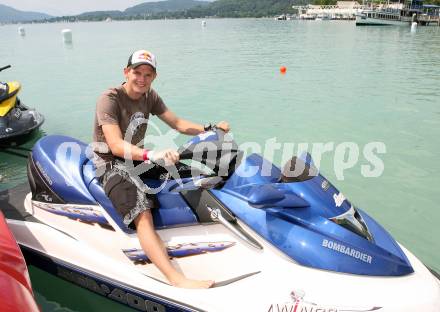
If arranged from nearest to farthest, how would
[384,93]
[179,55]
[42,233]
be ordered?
[42,233]
[384,93]
[179,55]

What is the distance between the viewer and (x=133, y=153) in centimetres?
253

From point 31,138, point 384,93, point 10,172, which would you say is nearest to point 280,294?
point 10,172

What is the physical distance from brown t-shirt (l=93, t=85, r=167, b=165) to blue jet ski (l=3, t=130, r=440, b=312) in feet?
1.07

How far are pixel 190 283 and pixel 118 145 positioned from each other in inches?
36.7

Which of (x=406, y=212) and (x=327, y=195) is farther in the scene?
(x=406, y=212)

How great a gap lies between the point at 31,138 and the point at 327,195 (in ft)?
16.7

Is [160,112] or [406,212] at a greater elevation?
[160,112]

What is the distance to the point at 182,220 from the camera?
8.32 ft

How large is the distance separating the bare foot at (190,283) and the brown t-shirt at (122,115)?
3.09 feet

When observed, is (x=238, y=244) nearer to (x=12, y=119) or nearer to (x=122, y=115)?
(x=122, y=115)

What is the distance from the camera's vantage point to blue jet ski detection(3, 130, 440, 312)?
7.27ft

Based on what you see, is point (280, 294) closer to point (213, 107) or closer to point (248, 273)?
point (248, 273)

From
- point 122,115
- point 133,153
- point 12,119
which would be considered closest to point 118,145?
point 133,153

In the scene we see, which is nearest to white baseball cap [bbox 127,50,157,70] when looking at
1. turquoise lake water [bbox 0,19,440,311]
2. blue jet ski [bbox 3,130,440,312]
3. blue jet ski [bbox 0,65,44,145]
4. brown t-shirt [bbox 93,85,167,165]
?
brown t-shirt [bbox 93,85,167,165]
